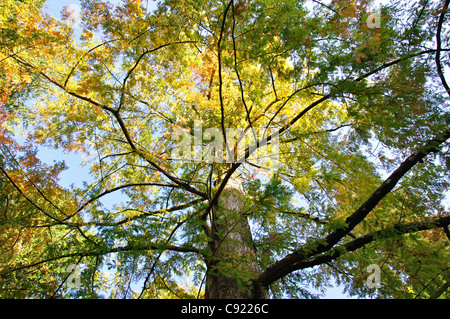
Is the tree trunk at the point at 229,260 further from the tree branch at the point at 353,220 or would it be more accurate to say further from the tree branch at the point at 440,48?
the tree branch at the point at 440,48

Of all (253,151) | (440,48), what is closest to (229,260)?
(253,151)

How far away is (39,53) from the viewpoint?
2820mm

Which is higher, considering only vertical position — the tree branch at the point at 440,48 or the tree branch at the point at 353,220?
the tree branch at the point at 440,48

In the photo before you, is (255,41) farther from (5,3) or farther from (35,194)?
(5,3)

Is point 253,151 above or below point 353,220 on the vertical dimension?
above

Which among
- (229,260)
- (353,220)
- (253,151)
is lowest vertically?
(229,260)

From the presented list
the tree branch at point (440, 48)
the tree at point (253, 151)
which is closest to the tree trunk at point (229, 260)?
the tree at point (253, 151)

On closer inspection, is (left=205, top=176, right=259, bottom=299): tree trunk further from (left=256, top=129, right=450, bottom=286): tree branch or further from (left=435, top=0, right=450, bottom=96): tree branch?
(left=435, top=0, right=450, bottom=96): tree branch

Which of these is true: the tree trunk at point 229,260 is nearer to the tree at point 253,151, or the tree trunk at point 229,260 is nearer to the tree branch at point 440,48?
the tree at point 253,151

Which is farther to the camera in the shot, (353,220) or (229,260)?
(229,260)

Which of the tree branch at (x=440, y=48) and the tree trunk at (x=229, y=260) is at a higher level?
the tree branch at (x=440, y=48)

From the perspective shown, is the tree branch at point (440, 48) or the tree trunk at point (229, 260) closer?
the tree branch at point (440, 48)

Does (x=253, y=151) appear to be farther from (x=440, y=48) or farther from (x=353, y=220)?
(x=440, y=48)

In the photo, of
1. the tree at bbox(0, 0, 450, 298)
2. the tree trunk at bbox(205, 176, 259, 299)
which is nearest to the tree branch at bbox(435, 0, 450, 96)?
the tree at bbox(0, 0, 450, 298)
